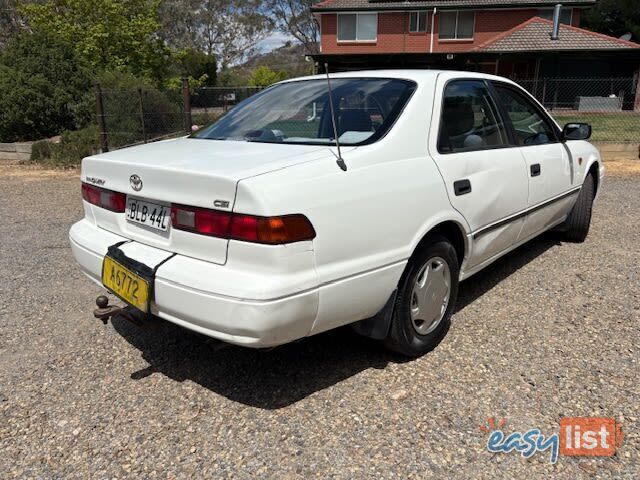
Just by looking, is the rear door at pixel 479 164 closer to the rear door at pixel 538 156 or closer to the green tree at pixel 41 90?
the rear door at pixel 538 156

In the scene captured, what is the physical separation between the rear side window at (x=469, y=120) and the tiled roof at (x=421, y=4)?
26.4 meters

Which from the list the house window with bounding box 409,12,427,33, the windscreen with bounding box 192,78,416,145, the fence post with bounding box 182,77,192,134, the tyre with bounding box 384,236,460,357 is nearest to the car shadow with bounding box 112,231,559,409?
the tyre with bounding box 384,236,460,357

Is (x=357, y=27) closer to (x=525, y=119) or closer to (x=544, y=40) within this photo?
(x=544, y=40)

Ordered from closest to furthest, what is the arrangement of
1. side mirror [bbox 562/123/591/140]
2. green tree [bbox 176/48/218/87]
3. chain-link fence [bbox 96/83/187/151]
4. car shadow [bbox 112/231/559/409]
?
car shadow [bbox 112/231/559/409], side mirror [bbox 562/123/591/140], chain-link fence [bbox 96/83/187/151], green tree [bbox 176/48/218/87]

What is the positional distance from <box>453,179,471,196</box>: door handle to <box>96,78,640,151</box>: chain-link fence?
13.6 feet

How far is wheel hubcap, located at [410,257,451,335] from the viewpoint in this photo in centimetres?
276

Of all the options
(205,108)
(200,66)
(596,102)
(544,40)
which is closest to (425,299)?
(205,108)

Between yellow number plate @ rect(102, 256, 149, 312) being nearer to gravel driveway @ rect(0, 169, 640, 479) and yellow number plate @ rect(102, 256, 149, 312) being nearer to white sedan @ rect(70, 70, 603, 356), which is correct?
white sedan @ rect(70, 70, 603, 356)

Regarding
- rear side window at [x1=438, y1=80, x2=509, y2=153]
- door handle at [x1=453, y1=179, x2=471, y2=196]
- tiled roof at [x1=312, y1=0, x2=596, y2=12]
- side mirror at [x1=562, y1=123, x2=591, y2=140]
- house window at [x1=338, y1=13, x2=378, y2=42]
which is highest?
tiled roof at [x1=312, y1=0, x2=596, y2=12]

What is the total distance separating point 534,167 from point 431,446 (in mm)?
2261

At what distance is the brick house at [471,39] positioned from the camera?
24.3 meters

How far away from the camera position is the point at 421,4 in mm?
27281

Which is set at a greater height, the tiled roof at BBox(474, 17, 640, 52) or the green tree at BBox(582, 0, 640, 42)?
the green tree at BBox(582, 0, 640, 42)

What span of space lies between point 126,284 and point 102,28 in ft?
58.1
